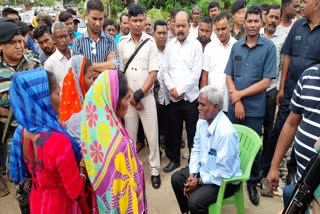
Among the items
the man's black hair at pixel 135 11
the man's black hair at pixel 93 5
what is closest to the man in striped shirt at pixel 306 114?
the man's black hair at pixel 135 11

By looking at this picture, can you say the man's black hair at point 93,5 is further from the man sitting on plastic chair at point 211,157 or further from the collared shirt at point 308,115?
the collared shirt at point 308,115

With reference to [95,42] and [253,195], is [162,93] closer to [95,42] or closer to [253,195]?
[95,42]

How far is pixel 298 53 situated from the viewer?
307 cm

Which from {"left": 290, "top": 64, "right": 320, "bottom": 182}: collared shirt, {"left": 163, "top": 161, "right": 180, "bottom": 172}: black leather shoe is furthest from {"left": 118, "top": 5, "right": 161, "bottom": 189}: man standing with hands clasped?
{"left": 290, "top": 64, "right": 320, "bottom": 182}: collared shirt

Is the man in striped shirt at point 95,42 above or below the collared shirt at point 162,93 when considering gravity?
above

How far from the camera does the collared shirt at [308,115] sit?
1.75m

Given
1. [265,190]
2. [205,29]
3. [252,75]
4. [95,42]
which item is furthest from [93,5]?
[265,190]

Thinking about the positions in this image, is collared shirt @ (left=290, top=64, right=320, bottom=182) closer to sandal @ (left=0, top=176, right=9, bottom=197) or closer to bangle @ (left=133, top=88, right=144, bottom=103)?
bangle @ (left=133, top=88, right=144, bottom=103)

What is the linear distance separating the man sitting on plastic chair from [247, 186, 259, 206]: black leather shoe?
703 millimetres

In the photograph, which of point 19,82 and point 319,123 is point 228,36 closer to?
point 319,123

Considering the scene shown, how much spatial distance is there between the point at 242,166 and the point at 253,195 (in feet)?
2.28

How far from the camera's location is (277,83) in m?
3.72

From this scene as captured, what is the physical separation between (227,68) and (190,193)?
1.51 meters

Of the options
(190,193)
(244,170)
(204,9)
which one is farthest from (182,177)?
(204,9)
